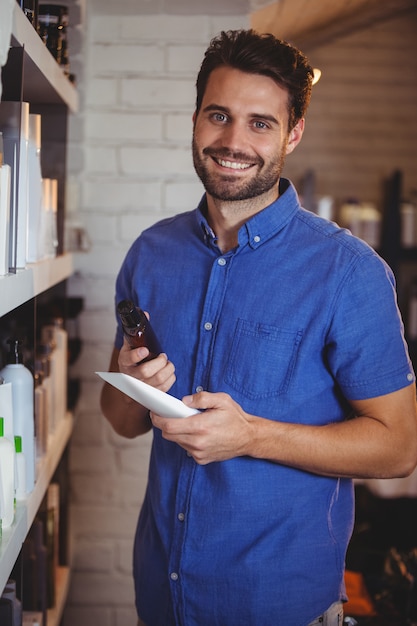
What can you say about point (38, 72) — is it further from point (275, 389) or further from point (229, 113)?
point (275, 389)

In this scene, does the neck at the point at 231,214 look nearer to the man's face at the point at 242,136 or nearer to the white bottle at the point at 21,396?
the man's face at the point at 242,136

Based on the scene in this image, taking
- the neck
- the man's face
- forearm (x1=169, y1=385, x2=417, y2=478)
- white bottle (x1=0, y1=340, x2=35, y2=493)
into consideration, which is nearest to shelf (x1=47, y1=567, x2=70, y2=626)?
white bottle (x1=0, y1=340, x2=35, y2=493)

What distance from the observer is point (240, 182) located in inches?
57.7

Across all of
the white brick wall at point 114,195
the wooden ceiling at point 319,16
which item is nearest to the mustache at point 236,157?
the white brick wall at point 114,195

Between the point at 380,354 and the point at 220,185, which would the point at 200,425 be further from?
the point at 220,185

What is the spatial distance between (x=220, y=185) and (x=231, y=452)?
54 centimetres

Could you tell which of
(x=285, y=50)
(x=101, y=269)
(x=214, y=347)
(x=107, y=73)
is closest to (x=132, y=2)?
(x=107, y=73)

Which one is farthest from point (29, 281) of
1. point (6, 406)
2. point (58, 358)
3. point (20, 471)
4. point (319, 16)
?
point (319, 16)

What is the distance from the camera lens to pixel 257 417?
4.33 ft

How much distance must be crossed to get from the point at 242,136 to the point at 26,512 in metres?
0.84

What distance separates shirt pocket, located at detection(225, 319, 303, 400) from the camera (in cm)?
140

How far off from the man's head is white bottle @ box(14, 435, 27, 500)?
85cm

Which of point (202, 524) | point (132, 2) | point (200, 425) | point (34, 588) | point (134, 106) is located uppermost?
point (132, 2)

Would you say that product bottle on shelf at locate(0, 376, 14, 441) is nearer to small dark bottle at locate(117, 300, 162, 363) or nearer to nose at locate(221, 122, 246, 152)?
small dark bottle at locate(117, 300, 162, 363)
